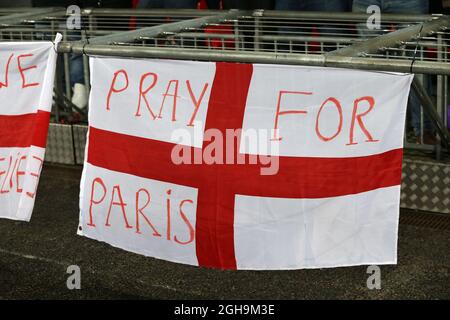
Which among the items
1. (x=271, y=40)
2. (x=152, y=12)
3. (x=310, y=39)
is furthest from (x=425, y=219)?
(x=152, y=12)

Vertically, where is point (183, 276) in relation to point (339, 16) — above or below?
below

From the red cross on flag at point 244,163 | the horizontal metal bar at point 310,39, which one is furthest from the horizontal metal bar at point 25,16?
the red cross on flag at point 244,163

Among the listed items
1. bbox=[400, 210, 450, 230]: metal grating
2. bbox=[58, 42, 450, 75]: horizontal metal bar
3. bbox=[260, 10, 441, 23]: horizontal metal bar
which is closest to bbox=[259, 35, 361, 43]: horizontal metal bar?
bbox=[260, 10, 441, 23]: horizontal metal bar

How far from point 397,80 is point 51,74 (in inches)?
75.7

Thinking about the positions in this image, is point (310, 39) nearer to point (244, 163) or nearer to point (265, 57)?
point (265, 57)

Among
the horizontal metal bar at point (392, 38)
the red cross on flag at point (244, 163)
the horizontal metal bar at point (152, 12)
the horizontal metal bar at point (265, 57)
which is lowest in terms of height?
the red cross on flag at point (244, 163)

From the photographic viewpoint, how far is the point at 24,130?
16.1 ft

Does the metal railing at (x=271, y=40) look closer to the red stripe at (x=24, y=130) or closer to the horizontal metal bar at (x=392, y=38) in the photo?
the horizontal metal bar at (x=392, y=38)

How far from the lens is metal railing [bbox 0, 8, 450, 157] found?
4121mm

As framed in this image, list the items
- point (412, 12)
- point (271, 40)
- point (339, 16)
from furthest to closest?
point (412, 12), point (271, 40), point (339, 16)

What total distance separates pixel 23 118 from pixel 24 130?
7cm

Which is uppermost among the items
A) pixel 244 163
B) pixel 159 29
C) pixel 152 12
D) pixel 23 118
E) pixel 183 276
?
pixel 152 12

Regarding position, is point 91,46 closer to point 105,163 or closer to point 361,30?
point 105,163

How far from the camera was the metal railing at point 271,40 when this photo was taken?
4.12 meters
